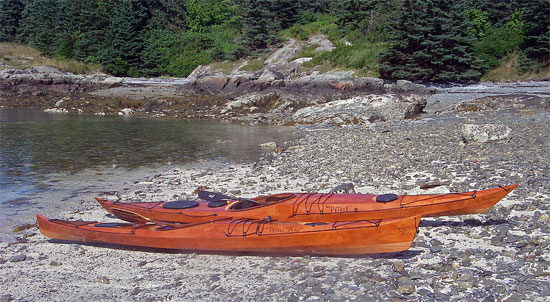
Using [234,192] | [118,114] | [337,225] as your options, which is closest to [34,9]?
[118,114]

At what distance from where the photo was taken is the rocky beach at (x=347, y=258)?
214 inches

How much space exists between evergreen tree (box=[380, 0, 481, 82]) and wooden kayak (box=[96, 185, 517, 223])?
1123 inches

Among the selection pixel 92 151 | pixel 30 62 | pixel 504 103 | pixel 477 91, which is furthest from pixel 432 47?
pixel 30 62

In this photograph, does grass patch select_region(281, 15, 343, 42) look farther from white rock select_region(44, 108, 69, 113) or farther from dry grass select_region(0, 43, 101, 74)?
white rock select_region(44, 108, 69, 113)

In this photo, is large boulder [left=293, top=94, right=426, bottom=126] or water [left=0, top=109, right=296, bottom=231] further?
large boulder [left=293, top=94, right=426, bottom=126]

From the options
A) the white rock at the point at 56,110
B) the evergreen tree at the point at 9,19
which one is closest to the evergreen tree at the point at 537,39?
the white rock at the point at 56,110

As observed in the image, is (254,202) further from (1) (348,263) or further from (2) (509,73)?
(2) (509,73)

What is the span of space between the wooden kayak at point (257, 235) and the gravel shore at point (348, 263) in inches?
9.0

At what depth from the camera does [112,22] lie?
57500 mm

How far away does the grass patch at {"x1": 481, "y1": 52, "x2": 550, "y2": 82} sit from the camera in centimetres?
3294

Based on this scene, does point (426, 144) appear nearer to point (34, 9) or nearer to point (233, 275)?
point (233, 275)

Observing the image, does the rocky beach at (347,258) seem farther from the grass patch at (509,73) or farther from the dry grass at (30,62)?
the dry grass at (30,62)

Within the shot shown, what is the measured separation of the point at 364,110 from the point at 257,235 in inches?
775

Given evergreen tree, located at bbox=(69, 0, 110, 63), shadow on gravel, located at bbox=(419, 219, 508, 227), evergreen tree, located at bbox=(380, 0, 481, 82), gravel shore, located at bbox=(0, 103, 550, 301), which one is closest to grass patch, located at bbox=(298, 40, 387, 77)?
evergreen tree, located at bbox=(380, 0, 481, 82)
